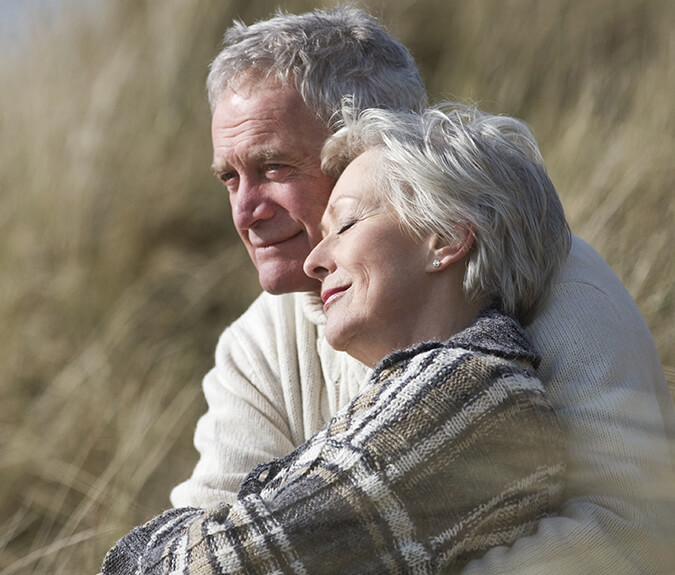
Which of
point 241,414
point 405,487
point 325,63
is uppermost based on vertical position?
point 325,63

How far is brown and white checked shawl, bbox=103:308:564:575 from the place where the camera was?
1707 mm

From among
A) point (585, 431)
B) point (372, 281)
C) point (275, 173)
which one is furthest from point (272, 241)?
point (585, 431)

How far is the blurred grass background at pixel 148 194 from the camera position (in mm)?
3857

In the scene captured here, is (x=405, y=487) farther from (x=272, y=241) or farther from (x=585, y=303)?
(x=272, y=241)

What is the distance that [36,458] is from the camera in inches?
159

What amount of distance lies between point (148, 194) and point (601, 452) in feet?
11.2

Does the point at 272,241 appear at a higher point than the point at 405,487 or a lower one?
higher

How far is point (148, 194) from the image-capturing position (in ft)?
15.9

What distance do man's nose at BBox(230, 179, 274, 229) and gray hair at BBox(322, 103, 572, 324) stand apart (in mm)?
505

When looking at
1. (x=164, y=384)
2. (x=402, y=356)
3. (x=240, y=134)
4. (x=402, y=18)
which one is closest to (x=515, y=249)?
(x=402, y=356)

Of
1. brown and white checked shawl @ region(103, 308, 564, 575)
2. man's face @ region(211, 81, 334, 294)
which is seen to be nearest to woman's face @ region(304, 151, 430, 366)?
brown and white checked shawl @ region(103, 308, 564, 575)

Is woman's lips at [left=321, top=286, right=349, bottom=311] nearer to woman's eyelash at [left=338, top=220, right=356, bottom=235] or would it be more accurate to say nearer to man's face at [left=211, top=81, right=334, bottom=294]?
woman's eyelash at [left=338, top=220, right=356, bottom=235]

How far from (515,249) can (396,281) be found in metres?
0.30

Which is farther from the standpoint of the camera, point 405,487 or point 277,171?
point 277,171
